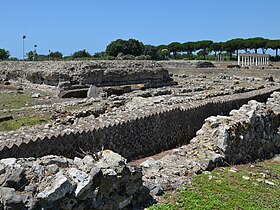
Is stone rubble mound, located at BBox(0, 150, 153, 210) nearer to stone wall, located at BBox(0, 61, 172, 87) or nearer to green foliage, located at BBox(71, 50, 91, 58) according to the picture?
stone wall, located at BBox(0, 61, 172, 87)

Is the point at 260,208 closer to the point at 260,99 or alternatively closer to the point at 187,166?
the point at 187,166

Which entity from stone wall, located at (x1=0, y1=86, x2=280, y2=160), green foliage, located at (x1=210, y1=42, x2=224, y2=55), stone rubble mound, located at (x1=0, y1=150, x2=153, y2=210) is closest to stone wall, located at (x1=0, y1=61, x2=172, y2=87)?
stone wall, located at (x1=0, y1=86, x2=280, y2=160)

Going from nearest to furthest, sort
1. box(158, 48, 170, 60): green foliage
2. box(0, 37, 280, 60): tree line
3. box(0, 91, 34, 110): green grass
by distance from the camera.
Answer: box(0, 91, 34, 110): green grass, box(0, 37, 280, 60): tree line, box(158, 48, 170, 60): green foliage

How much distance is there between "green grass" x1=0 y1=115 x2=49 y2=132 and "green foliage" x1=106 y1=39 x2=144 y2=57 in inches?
→ 1438

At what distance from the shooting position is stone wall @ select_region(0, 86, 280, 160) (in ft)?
20.5

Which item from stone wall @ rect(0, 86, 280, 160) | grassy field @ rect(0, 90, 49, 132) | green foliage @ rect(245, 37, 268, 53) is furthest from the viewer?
green foliage @ rect(245, 37, 268, 53)

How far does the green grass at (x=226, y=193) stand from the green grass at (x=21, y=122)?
5.68 meters

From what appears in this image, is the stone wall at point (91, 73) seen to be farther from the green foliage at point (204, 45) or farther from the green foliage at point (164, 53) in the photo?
the green foliage at point (204, 45)

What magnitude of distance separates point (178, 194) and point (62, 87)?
14474 mm

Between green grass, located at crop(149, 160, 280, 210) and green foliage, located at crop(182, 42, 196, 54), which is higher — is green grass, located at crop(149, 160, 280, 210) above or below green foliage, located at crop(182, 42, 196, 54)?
below

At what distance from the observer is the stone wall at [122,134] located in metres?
6.25

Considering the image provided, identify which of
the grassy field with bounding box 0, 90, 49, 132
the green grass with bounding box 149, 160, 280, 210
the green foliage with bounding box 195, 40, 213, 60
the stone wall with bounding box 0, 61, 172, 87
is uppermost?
the green foliage with bounding box 195, 40, 213, 60

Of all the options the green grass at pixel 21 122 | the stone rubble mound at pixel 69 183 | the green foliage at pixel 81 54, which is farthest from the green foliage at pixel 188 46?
the stone rubble mound at pixel 69 183

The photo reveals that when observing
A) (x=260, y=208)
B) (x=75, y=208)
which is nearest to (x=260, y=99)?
(x=260, y=208)
